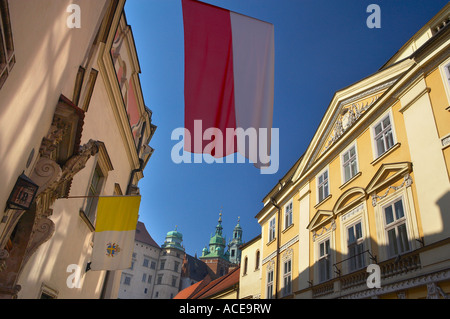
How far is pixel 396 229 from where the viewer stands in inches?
412

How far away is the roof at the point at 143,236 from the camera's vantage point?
80625 mm

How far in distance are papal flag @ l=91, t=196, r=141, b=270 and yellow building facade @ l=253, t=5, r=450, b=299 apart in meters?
7.52

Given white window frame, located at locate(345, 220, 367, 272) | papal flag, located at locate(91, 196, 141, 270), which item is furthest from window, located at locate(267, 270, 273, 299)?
papal flag, located at locate(91, 196, 141, 270)

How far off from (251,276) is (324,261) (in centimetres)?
1041

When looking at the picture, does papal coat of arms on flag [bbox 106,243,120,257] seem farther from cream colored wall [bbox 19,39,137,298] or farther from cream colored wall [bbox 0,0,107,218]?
cream colored wall [bbox 0,0,107,218]

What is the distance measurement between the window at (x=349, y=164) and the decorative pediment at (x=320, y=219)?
1.68 meters

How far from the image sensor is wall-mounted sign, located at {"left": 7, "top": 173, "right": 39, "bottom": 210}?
4.92 metres

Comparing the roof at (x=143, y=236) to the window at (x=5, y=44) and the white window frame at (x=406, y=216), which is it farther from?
the window at (x=5, y=44)

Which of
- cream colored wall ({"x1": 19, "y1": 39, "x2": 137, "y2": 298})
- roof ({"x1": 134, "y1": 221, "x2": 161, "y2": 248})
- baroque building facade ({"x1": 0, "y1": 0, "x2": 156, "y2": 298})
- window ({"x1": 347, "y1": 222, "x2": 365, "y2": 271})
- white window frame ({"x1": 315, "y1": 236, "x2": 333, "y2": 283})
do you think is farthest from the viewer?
roof ({"x1": 134, "y1": 221, "x2": 161, "y2": 248})

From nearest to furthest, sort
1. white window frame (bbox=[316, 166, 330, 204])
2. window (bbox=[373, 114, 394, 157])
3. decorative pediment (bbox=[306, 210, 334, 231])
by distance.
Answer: window (bbox=[373, 114, 394, 157])
decorative pediment (bbox=[306, 210, 334, 231])
white window frame (bbox=[316, 166, 330, 204])

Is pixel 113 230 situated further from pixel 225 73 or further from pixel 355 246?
pixel 355 246

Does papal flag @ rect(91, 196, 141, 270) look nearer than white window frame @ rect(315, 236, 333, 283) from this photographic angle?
Yes

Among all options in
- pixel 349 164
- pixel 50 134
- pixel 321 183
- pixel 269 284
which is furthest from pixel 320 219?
pixel 50 134

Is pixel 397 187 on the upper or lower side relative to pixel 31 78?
upper
